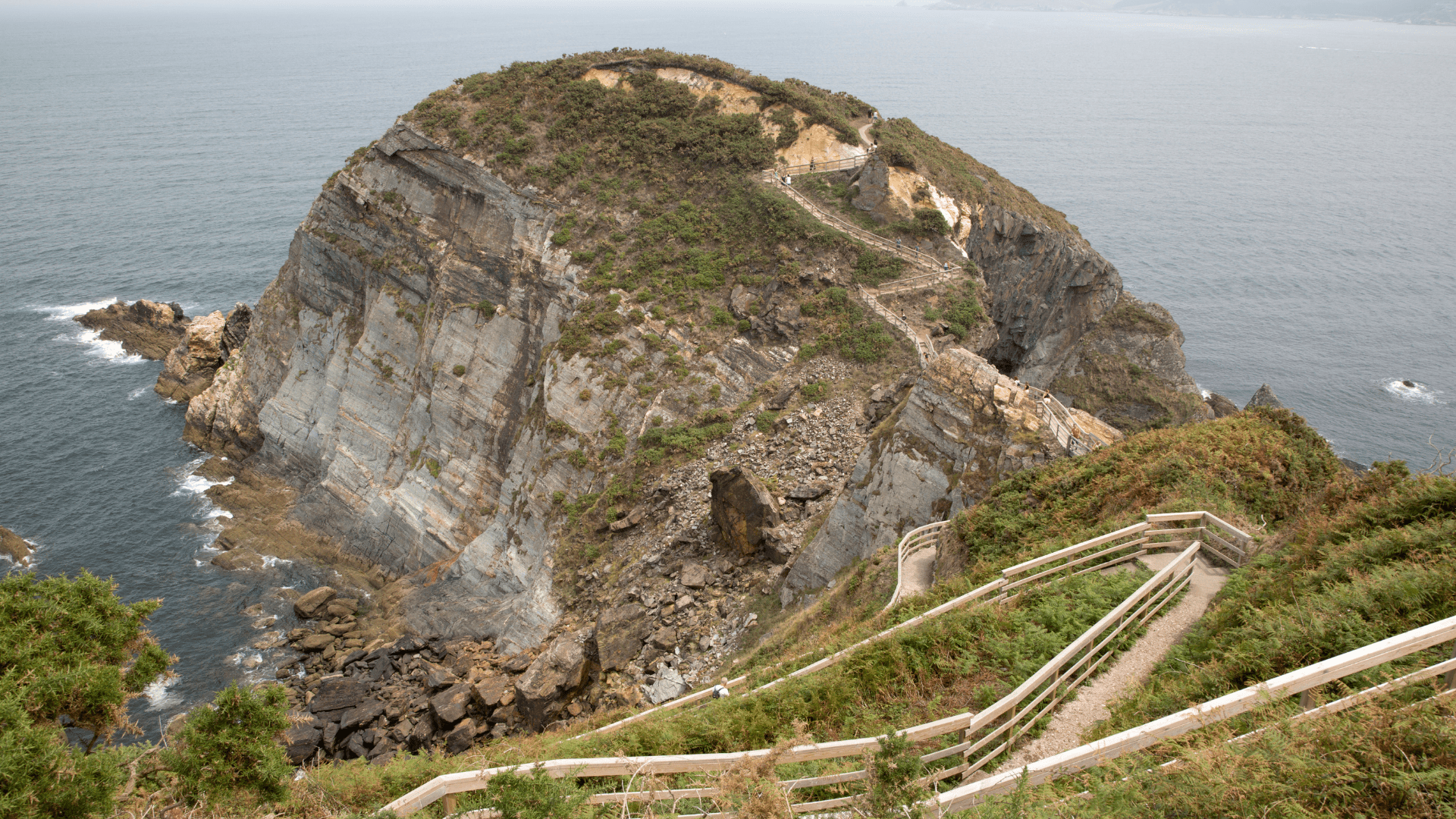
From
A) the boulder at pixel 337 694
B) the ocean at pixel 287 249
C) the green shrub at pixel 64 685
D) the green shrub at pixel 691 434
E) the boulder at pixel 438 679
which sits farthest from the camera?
the ocean at pixel 287 249

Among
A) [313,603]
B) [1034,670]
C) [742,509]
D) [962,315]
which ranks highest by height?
[962,315]

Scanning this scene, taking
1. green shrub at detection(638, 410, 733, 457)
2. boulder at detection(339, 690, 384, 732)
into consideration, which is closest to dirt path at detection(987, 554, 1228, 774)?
green shrub at detection(638, 410, 733, 457)

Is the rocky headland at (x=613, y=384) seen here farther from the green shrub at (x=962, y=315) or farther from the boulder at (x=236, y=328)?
the boulder at (x=236, y=328)

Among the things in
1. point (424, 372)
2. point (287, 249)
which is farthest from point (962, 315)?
point (287, 249)

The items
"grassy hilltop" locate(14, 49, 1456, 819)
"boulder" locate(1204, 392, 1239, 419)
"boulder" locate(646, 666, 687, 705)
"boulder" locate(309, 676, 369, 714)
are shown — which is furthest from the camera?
"boulder" locate(1204, 392, 1239, 419)

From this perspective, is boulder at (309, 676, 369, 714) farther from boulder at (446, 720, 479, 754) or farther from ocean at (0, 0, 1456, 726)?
boulder at (446, 720, 479, 754)

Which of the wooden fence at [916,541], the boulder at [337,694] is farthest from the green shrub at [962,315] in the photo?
the boulder at [337,694]

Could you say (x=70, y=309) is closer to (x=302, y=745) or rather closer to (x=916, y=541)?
(x=302, y=745)
